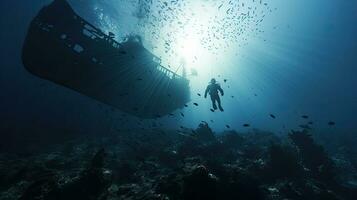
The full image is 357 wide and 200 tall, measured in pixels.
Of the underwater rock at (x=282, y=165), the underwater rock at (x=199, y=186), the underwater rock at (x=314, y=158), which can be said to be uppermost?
the underwater rock at (x=314, y=158)

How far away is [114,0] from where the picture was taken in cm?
4391

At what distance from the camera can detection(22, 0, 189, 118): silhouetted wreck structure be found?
15.1 metres

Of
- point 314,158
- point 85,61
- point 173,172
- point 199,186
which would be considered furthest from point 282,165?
point 85,61

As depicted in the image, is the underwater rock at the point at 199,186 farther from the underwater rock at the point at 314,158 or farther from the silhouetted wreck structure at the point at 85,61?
the underwater rock at the point at 314,158

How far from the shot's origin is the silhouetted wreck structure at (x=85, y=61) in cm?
1515

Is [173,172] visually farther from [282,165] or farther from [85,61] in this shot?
[85,61]

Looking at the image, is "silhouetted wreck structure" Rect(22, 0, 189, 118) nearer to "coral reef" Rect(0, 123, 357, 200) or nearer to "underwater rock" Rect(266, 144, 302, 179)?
"coral reef" Rect(0, 123, 357, 200)

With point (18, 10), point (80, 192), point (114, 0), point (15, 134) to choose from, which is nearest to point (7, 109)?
point (15, 134)

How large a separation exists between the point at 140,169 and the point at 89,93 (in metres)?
6.02

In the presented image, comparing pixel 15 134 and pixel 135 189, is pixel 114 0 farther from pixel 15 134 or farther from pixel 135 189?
pixel 135 189

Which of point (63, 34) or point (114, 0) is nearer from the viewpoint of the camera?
point (63, 34)

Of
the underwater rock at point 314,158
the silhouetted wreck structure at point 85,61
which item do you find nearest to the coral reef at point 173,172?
the underwater rock at point 314,158

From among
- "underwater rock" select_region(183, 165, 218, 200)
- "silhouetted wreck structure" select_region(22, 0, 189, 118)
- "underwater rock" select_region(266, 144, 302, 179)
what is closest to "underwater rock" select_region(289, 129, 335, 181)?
"underwater rock" select_region(266, 144, 302, 179)

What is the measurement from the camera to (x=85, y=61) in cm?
1644
